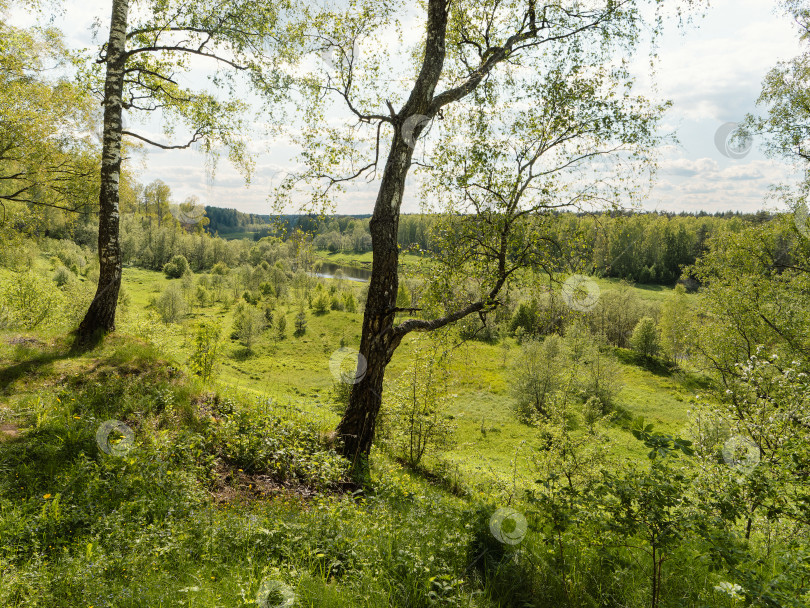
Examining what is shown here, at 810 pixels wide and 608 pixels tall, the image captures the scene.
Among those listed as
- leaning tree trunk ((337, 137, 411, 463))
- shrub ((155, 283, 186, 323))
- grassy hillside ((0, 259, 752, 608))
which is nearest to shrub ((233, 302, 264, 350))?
shrub ((155, 283, 186, 323))


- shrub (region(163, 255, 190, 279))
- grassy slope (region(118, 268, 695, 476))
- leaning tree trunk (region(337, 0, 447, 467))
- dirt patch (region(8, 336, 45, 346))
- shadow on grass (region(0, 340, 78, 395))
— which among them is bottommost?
grassy slope (region(118, 268, 695, 476))

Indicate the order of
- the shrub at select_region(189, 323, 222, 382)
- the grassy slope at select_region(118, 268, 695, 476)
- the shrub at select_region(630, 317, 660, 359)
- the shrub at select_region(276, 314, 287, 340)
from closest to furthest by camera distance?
1. the shrub at select_region(189, 323, 222, 382)
2. the grassy slope at select_region(118, 268, 695, 476)
3. the shrub at select_region(630, 317, 660, 359)
4. the shrub at select_region(276, 314, 287, 340)

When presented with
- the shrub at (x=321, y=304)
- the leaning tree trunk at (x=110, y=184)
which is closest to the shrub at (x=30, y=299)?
the leaning tree trunk at (x=110, y=184)

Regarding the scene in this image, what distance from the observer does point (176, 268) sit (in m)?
85.8

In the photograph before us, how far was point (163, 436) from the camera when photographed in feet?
19.4

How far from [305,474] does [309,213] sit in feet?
16.6

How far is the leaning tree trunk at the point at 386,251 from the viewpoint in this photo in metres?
7.46

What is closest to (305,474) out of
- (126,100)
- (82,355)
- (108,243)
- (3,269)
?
(82,355)

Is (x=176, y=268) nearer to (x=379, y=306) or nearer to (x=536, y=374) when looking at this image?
(x=536, y=374)

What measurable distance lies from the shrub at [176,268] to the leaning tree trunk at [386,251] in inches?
3614

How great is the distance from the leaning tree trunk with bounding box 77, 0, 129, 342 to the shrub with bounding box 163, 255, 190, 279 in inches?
3471

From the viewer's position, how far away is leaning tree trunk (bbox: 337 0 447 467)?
746 cm

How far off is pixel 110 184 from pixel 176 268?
8907 cm

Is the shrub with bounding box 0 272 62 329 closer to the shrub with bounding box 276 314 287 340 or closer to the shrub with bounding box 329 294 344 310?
the shrub with bounding box 276 314 287 340
